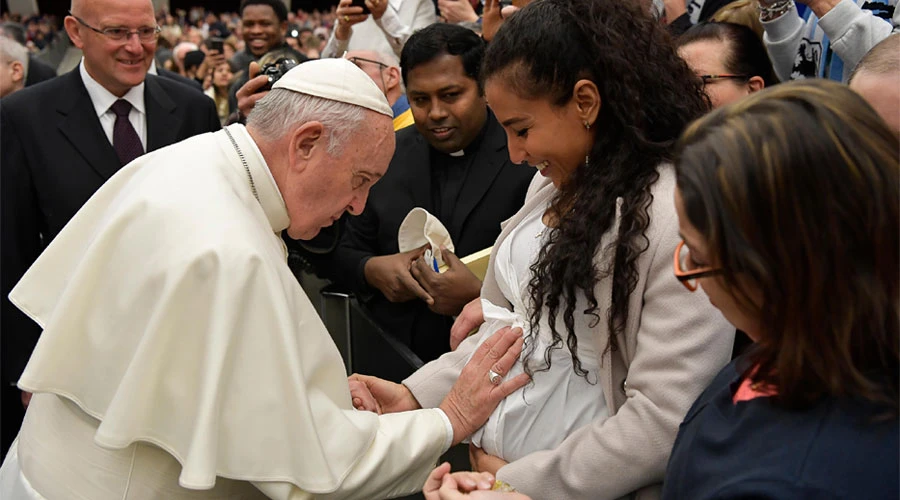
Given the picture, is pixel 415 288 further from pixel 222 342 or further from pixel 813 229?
pixel 813 229

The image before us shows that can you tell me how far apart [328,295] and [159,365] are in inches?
76.8

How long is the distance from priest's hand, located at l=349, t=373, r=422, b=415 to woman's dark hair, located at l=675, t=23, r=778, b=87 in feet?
4.46

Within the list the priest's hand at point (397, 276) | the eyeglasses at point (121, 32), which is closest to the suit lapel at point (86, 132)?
the eyeglasses at point (121, 32)

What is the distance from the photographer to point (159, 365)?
69.6 inches

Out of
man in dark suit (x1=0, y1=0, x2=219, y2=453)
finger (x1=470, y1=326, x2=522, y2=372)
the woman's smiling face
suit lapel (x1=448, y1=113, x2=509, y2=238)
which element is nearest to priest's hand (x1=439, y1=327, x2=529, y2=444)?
finger (x1=470, y1=326, x2=522, y2=372)

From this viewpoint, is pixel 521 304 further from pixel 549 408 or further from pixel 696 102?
pixel 696 102

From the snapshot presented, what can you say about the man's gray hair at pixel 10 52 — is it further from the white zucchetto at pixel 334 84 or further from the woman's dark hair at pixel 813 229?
the woman's dark hair at pixel 813 229

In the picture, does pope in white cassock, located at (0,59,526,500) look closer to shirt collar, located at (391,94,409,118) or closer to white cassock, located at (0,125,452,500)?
white cassock, located at (0,125,452,500)

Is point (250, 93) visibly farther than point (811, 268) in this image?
Yes

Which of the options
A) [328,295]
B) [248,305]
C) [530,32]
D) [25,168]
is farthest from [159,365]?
[25,168]

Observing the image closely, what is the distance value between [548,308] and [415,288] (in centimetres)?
104

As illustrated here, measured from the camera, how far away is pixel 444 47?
3.16 meters

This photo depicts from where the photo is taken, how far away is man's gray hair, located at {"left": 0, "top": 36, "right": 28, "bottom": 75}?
5.59 m

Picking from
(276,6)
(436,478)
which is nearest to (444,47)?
(436,478)
